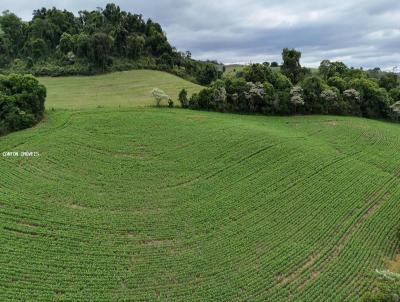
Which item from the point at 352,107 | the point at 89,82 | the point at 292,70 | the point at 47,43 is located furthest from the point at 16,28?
the point at 352,107

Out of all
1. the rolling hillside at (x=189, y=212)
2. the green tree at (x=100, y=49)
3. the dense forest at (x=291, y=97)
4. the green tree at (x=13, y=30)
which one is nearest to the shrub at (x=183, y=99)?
the dense forest at (x=291, y=97)

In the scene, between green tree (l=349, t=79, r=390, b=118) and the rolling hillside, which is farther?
green tree (l=349, t=79, r=390, b=118)

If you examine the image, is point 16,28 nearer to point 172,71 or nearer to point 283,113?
point 172,71

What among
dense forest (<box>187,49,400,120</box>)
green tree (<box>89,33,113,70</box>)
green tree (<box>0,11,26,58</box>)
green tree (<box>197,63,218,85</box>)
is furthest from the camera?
green tree (<box>0,11,26,58</box>)

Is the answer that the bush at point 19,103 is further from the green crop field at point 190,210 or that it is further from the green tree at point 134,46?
the green tree at point 134,46

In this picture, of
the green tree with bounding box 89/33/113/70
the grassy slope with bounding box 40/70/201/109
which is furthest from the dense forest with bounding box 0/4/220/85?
the grassy slope with bounding box 40/70/201/109

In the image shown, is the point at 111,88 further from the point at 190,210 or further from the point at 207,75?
the point at 190,210

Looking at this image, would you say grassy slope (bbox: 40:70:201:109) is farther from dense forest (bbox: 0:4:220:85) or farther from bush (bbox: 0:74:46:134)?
bush (bbox: 0:74:46:134)
